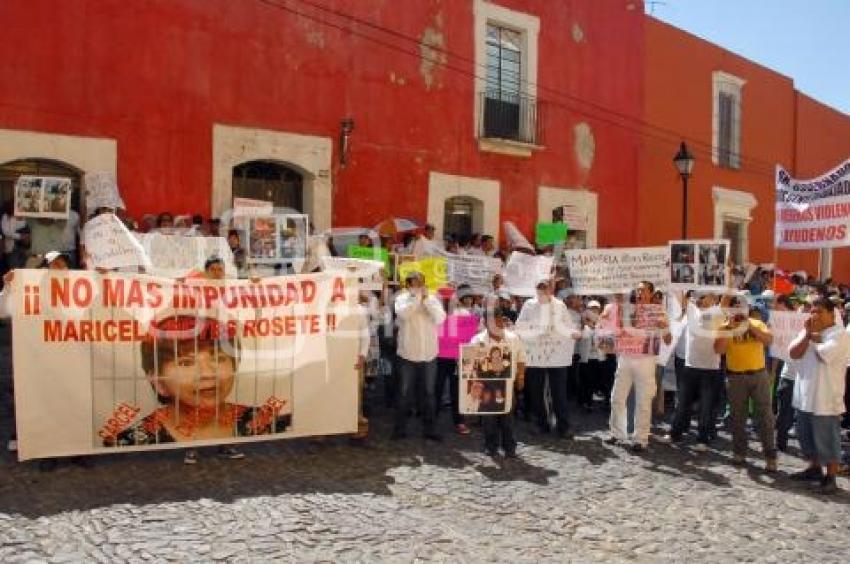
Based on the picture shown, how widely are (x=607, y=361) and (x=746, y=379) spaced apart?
8.33 feet

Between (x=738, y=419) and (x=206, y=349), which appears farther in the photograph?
(x=738, y=419)

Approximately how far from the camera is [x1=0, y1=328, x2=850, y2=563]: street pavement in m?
5.24

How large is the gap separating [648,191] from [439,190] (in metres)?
5.95

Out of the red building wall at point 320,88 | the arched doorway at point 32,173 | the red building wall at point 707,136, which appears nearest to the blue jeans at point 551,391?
the red building wall at point 320,88

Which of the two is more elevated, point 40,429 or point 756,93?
point 756,93

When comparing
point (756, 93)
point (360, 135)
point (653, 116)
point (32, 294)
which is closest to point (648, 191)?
point (653, 116)

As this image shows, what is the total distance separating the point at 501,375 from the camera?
786 cm

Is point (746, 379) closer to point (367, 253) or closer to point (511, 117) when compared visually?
point (367, 253)

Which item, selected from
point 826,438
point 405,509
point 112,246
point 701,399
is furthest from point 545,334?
point 112,246

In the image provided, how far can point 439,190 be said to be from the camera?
14.2m

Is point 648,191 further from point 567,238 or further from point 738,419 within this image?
point 738,419

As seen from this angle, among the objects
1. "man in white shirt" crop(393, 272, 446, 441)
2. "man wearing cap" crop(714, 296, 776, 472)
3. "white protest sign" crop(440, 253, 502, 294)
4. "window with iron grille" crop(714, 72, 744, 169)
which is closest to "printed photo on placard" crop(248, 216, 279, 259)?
"white protest sign" crop(440, 253, 502, 294)

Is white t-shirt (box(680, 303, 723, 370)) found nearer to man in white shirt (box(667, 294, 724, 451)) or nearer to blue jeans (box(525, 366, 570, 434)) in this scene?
man in white shirt (box(667, 294, 724, 451))

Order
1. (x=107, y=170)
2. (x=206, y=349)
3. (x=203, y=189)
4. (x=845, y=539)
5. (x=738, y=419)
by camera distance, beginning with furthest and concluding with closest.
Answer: (x=203, y=189) → (x=107, y=170) → (x=738, y=419) → (x=206, y=349) → (x=845, y=539)
